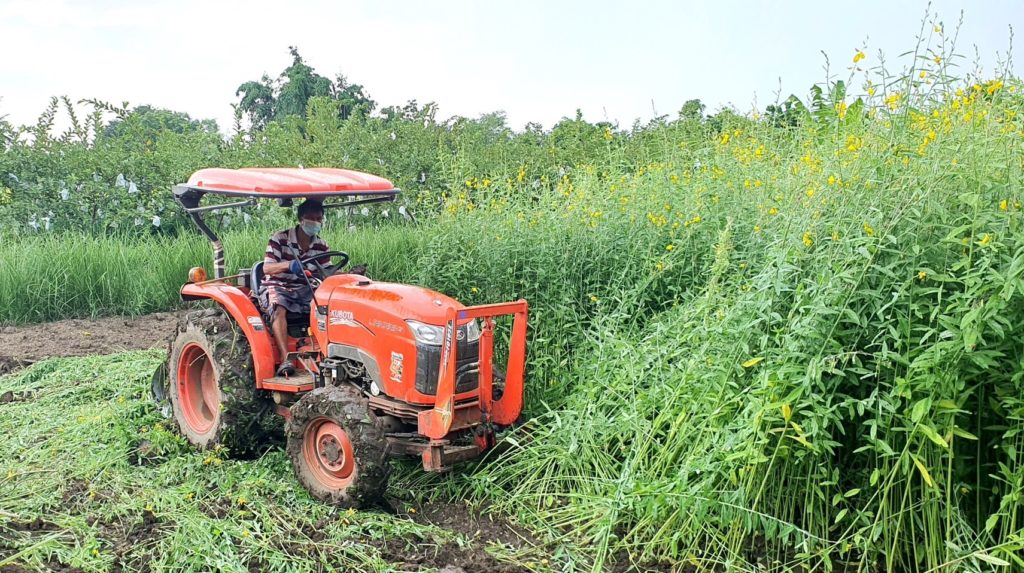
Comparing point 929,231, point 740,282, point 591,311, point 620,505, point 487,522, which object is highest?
point 929,231

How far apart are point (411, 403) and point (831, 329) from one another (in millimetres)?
2090

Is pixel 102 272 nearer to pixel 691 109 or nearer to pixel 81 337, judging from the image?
pixel 81 337

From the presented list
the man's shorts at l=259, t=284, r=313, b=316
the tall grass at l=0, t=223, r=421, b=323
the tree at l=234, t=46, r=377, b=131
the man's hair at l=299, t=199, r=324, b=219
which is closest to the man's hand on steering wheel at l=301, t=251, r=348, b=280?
the man's shorts at l=259, t=284, r=313, b=316

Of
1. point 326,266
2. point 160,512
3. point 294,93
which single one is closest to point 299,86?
point 294,93

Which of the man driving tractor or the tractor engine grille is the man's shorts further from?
the tractor engine grille

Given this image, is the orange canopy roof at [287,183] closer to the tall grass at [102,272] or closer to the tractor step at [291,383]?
the tractor step at [291,383]

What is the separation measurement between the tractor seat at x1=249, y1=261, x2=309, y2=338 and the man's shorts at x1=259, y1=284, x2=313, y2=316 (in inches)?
1.4

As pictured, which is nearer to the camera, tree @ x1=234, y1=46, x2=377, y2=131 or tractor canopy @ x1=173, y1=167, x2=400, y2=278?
tractor canopy @ x1=173, y1=167, x2=400, y2=278

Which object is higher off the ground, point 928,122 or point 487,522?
point 928,122

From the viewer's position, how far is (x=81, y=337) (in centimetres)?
805

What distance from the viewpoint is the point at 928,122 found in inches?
149

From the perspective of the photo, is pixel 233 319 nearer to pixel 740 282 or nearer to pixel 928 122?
pixel 740 282

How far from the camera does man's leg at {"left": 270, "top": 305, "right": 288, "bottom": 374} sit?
204 inches

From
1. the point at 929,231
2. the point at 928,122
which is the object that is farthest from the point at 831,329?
the point at 928,122
